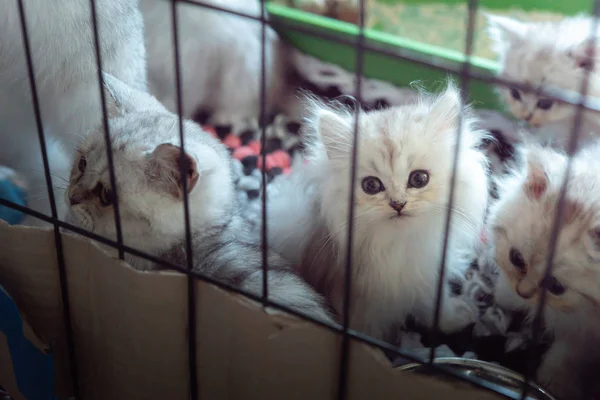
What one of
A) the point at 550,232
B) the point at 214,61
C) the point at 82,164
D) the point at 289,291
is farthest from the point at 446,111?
the point at 214,61

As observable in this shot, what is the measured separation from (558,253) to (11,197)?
1.00 metres

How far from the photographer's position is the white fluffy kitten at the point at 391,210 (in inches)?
48.3

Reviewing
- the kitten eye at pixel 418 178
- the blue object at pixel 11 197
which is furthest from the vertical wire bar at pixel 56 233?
the kitten eye at pixel 418 178

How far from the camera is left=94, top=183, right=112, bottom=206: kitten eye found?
1213 mm

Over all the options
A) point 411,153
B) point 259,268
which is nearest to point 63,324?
point 259,268

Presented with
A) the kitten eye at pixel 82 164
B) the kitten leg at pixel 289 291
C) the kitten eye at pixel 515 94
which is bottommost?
the kitten leg at pixel 289 291

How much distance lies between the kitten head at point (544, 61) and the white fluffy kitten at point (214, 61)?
0.67 metres

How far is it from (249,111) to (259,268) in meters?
1.10

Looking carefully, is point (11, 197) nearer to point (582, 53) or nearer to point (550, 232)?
point (550, 232)

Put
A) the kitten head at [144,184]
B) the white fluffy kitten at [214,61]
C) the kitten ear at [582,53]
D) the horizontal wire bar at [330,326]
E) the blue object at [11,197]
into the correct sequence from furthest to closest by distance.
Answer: the white fluffy kitten at [214,61] → the kitten ear at [582,53] → the blue object at [11,197] → the kitten head at [144,184] → the horizontal wire bar at [330,326]

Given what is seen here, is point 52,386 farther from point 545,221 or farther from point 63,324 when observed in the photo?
point 545,221

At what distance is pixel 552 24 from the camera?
176 cm

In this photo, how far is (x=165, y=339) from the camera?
1045 millimetres

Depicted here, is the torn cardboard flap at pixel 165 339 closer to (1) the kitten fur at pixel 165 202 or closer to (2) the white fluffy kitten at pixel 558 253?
(1) the kitten fur at pixel 165 202
